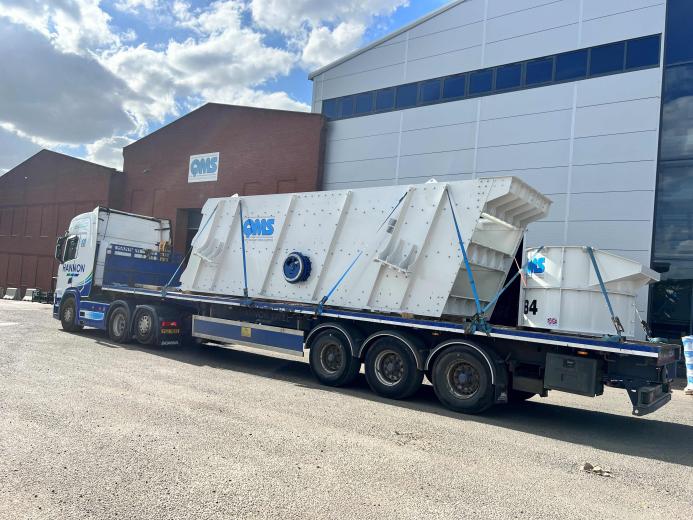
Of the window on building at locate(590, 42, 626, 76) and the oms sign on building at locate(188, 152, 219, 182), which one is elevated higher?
the window on building at locate(590, 42, 626, 76)

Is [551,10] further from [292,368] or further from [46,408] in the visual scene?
[46,408]

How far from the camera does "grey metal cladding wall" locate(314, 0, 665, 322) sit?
1495 cm

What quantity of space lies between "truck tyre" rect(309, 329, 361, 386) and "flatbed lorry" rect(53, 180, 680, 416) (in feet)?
0.07

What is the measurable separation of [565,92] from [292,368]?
11947mm

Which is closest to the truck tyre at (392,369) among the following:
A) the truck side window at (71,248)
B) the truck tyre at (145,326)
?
the truck tyre at (145,326)

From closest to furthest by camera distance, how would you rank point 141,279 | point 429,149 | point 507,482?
1. point 507,482
2. point 141,279
3. point 429,149

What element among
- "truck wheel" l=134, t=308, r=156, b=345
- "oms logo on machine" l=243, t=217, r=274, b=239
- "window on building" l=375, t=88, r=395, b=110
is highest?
"window on building" l=375, t=88, r=395, b=110

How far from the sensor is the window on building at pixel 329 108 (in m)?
22.0

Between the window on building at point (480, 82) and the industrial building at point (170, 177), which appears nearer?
the window on building at point (480, 82)

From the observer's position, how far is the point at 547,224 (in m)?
16.0

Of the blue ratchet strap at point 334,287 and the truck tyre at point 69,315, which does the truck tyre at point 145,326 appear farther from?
the blue ratchet strap at point 334,287

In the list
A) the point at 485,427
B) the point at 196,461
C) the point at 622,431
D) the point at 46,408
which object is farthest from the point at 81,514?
the point at 622,431

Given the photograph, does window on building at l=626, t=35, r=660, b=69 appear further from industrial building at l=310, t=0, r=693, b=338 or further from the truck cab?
the truck cab

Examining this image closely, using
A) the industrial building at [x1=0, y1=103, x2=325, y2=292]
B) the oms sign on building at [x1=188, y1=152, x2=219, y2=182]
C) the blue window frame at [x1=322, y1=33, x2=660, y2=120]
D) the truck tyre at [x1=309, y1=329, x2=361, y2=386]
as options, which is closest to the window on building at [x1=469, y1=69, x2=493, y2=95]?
the blue window frame at [x1=322, y1=33, x2=660, y2=120]
